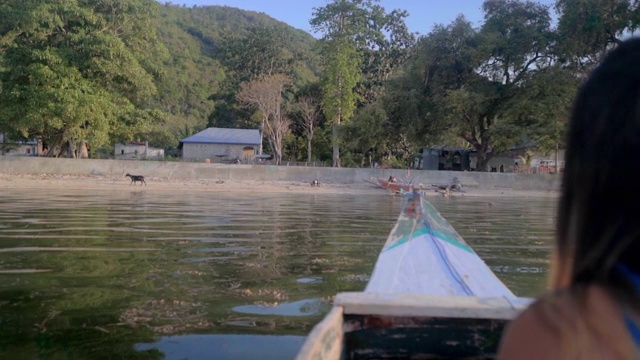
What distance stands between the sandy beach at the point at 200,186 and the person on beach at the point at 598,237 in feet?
84.3

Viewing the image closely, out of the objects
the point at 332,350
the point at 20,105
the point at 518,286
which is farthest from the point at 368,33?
the point at 332,350

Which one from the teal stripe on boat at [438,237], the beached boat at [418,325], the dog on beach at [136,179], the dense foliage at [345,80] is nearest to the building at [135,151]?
the dense foliage at [345,80]

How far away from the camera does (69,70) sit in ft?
91.7

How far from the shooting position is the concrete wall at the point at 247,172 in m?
27.8

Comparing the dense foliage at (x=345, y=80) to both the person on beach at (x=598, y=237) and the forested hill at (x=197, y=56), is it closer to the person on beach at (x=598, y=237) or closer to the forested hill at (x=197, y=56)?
the forested hill at (x=197, y=56)

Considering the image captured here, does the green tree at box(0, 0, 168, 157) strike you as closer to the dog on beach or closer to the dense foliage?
the dense foliage

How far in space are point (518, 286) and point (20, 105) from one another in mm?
28624

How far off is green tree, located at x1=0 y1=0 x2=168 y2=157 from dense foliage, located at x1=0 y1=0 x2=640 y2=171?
67 mm

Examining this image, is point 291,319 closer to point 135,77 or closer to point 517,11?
point 135,77

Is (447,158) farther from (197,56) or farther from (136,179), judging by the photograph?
(197,56)

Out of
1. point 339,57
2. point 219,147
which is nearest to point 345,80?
point 339,57

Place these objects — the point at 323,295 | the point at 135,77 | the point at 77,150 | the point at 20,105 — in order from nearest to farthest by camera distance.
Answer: the point at 323,295
the point at 20,105
the point at 135,77
the point at 77,150

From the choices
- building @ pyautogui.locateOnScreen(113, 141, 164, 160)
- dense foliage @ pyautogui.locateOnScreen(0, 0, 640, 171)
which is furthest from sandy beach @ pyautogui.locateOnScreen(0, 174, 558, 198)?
building @ pyautogui.locateOnScreen(113, 141, 164, 160)

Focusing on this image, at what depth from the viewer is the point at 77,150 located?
117 feet
